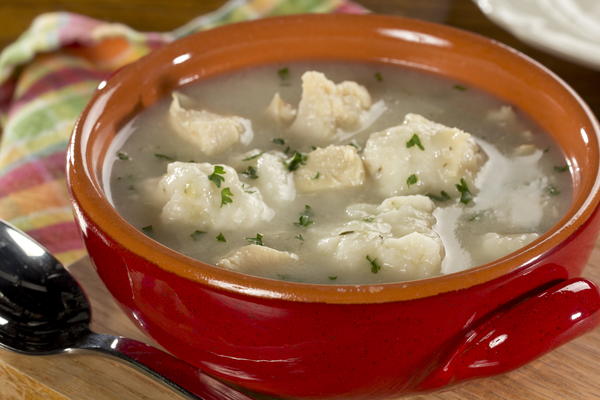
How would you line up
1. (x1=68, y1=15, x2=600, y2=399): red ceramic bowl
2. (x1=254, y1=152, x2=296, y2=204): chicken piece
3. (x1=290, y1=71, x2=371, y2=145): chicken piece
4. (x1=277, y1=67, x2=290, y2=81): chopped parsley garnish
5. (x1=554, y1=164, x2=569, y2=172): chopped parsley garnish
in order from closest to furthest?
(x1=68, y1=15, x2=600, y2=399): red ceramic bowl < (x1=254, y1=152, x2=296, y2=204): chicken piece < (x1=554, y1=164, x2=569, y2=172): chopped parsley garnish < (x1=290, y1=71, x2=371, y2=145): chicken piece < (x1=277, y1=67, x2=290, y2=81): chopped parsley garnish

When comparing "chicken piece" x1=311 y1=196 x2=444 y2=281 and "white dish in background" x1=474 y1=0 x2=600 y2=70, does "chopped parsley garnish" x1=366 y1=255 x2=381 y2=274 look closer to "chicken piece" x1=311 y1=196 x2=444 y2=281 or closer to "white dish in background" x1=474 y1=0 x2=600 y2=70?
"chicken piece" x1=311 y1=196 x2=444 y2=281

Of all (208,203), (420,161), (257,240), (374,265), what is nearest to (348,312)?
(374,265)

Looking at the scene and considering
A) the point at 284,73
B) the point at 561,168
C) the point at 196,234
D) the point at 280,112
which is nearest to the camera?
the point at 196,234

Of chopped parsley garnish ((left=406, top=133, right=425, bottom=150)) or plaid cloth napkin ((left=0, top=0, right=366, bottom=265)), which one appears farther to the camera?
plaid cloth napkin ((left=0, top=0, right=366, bottom=265))

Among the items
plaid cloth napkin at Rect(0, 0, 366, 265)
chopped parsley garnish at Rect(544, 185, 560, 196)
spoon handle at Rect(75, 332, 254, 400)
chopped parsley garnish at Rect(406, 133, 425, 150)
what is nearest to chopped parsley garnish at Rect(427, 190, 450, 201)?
chopped parsley garnish at Rect(406, 133, 425, 150)

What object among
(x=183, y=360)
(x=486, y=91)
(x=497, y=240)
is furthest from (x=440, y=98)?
(x=183, y=360)

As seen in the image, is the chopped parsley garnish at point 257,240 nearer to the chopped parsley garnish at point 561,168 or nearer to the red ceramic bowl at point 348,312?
the red ceramic bowl at point 348,312

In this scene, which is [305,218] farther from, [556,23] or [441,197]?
[556,23]

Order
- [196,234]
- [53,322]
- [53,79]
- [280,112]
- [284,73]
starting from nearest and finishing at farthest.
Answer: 1. [196,234]
2. [53,322]
3. [280,112]
4. [284,73]
5. [53,79]
